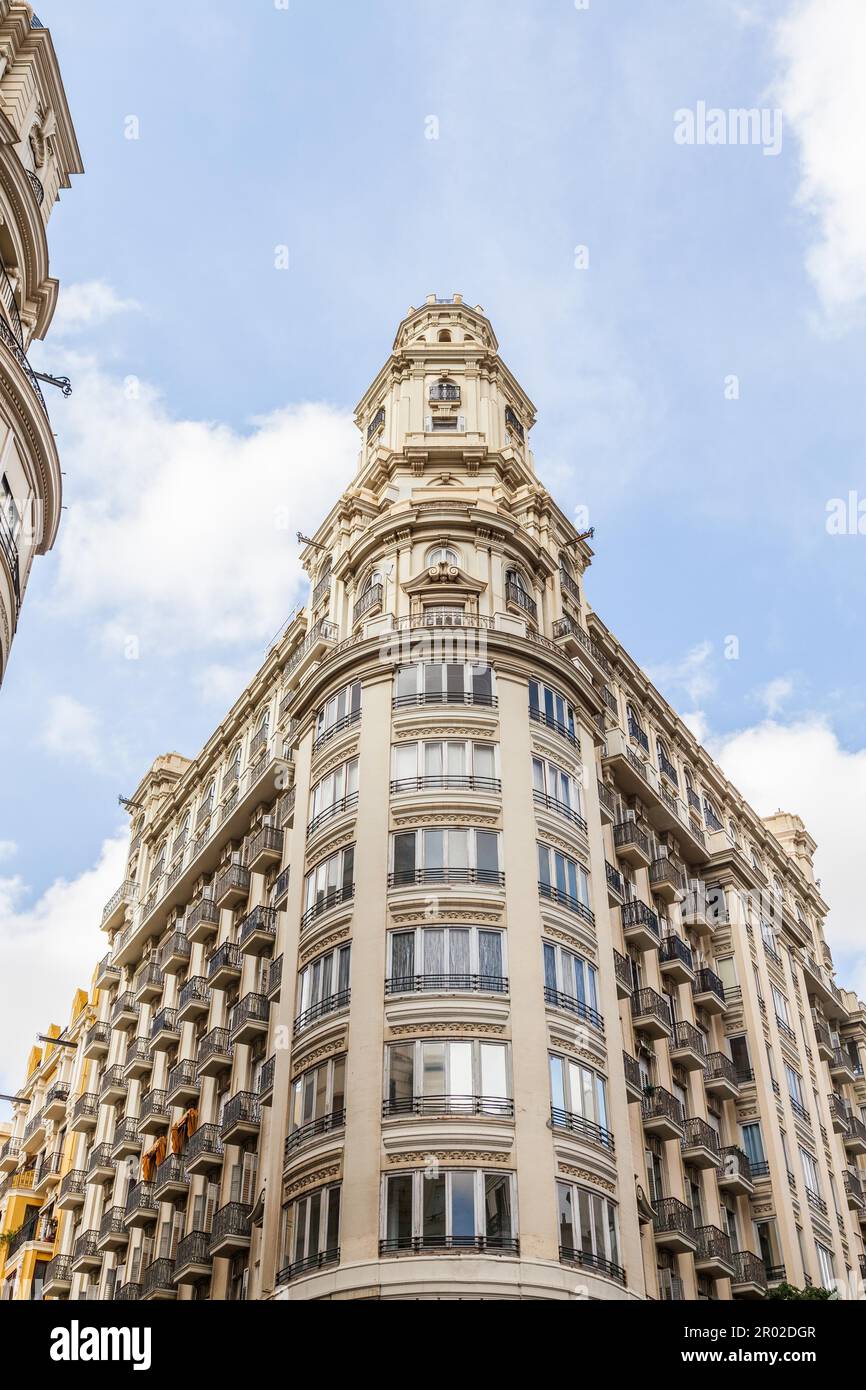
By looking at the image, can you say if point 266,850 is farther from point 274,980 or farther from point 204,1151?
point 204,1151

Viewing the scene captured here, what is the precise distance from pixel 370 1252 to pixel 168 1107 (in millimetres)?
17790

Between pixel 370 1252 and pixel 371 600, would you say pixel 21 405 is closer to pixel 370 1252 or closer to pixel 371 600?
pixel 371 600

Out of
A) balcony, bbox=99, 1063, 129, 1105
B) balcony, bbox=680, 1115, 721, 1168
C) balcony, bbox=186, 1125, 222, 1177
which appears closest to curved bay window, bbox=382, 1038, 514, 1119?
balcony, bbox=680, 1115, 721, 1168

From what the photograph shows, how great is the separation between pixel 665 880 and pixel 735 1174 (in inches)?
384

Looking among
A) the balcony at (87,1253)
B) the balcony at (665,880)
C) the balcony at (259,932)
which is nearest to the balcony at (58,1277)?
the balcony at (87,1253)

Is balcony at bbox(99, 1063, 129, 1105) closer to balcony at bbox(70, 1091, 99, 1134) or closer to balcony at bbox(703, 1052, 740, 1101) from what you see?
balcony at bbox(70, 1091, 99, 1134)

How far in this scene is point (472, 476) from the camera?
50.5 m

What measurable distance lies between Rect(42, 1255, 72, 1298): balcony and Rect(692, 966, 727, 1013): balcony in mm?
24498

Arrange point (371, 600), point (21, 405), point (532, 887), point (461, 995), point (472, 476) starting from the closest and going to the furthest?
point (21, 405) → point (461, 995) → point (532, 887) → point (371, 600) → point (472, 476)

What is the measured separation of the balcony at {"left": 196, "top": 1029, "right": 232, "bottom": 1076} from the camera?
43.8m

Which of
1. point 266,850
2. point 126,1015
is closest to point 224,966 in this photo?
point 266,850
